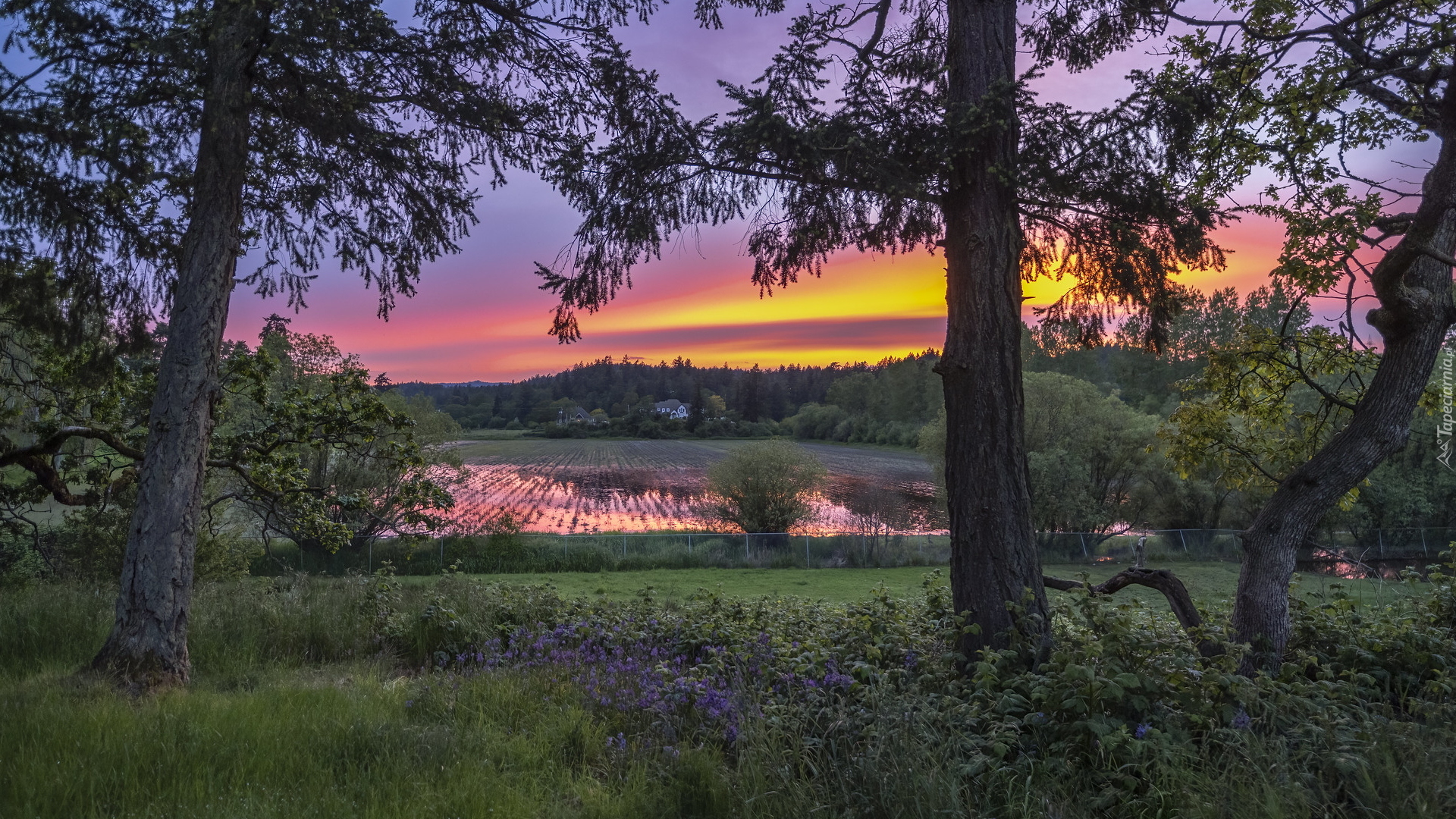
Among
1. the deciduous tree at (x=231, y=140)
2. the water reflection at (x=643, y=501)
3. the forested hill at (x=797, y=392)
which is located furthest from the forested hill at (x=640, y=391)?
the deciduous tree at (x=231, y=140)

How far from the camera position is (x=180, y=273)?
239 inches

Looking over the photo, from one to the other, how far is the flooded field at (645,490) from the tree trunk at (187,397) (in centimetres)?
2190

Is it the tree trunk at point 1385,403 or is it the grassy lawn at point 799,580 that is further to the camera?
the grassy lawn at point 799,580

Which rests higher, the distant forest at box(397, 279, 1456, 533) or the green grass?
the distant forest at box(397, 279, 1456, 533)

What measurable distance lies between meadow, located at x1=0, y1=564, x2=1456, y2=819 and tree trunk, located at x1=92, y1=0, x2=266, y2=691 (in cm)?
55

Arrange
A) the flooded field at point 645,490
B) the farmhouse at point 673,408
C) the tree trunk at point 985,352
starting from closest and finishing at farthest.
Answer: the tree trunk at point 985,352 < the flooded field at point 645,490 < the farmhouse at point 673,408

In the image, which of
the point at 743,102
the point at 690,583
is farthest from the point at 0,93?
the point at 690,583

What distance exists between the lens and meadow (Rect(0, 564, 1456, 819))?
9.75 feet

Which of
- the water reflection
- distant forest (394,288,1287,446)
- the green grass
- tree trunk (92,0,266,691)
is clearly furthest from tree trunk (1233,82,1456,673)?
distant forest (394,288,1287,446)

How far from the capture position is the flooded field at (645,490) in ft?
116

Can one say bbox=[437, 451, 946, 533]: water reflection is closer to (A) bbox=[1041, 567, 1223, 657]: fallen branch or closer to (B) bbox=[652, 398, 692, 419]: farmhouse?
(A) bbox=[1041, 567, 1223, 657]: fallen branch

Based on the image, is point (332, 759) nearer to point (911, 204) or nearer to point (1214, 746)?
point (1214, 746)

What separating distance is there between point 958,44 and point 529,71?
14.5 ft

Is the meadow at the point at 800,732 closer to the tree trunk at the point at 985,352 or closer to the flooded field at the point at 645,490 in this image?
the tree trunk at the point at 985,352
